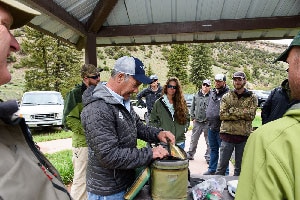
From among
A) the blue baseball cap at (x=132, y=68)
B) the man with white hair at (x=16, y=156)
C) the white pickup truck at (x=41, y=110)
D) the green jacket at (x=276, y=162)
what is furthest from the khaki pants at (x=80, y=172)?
the white pickup truck at (x=41, y=110)

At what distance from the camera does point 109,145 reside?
2162 millimetres

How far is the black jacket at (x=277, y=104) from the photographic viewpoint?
4.30m

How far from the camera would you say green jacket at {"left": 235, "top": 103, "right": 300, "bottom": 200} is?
0.88 m

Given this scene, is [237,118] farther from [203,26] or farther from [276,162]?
[276,162]

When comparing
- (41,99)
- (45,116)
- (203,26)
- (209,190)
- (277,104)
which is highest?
(203,26)

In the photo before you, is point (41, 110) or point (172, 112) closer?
point (172, 112)

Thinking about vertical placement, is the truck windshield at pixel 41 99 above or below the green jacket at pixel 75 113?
below

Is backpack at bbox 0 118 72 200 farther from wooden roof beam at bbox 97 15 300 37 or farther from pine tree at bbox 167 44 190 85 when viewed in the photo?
pine tree at bbox 167 44 190 85

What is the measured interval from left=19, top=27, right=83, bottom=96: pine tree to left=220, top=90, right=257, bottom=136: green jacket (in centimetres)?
2659

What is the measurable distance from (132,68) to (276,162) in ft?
5.52

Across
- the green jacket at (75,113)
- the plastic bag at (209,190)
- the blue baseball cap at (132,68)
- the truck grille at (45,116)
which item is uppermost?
the blue baseball cap at (132,68)

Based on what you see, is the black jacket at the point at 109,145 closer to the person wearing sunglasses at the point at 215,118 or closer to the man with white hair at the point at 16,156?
the man with white hair at the point at 16,156

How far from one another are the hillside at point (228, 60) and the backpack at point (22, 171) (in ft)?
148

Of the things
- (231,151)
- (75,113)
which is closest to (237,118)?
(231,151)
